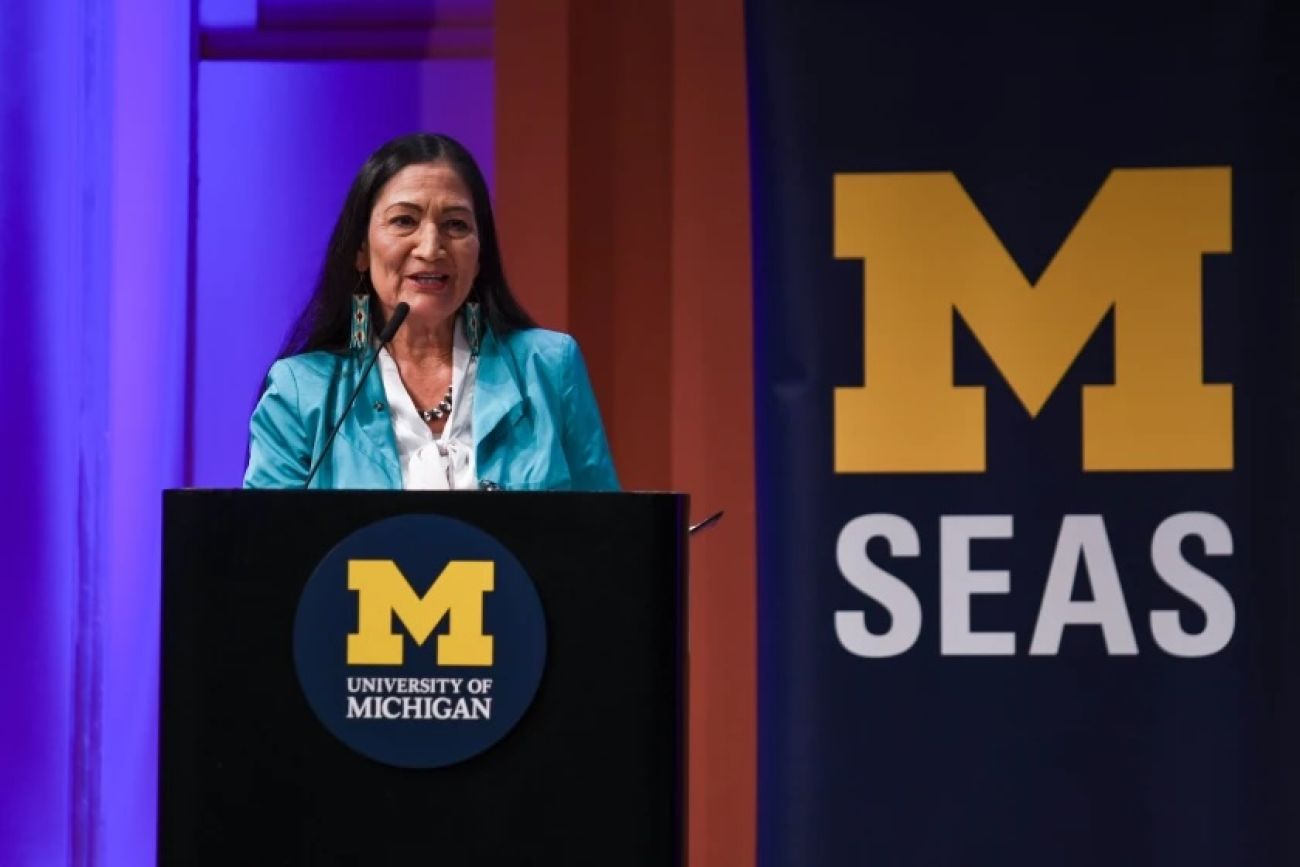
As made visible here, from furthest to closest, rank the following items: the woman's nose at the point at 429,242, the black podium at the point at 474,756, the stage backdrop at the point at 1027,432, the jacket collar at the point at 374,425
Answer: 1. the stage backdrop at the point at 1027,432
2. the woman's nose at the point at 429,242
3. the jacket collar at the point at 374,425
4. the black podium at the point at 474,756

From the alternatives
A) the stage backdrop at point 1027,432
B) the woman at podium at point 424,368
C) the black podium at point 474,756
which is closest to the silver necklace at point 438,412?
the woman at podium at point 424,368

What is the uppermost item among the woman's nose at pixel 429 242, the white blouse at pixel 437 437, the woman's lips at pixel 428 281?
the woman's nose at pixel 429 242

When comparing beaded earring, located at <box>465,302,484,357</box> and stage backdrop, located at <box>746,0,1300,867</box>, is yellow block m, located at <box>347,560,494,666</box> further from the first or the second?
stage backdrop, located at <box>746,0,1300,867</box>

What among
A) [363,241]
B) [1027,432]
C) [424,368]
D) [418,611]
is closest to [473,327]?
[424,368]

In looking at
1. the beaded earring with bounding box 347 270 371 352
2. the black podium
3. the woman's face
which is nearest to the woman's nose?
the woman's face

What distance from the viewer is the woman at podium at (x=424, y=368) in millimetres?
2049

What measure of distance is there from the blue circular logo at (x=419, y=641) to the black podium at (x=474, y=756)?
13 millimetres

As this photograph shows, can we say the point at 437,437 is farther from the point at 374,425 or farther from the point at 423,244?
the point at 423,244

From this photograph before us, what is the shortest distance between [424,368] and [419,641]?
0.72m

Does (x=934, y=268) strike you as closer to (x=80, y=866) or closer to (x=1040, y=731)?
(x=1040, y=731)

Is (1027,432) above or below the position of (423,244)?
below

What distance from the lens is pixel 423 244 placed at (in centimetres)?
215

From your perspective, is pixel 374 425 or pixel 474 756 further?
pixel 374 425

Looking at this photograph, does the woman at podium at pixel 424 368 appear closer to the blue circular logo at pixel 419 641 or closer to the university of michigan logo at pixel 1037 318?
the blue circular logo at pixel 419 641
